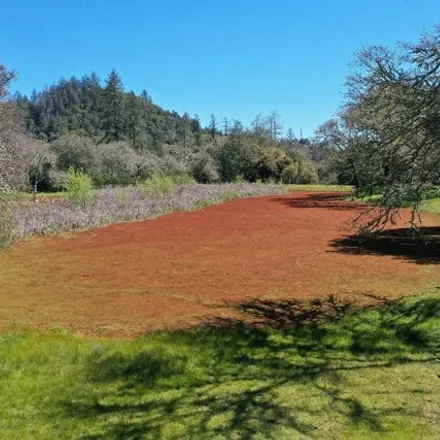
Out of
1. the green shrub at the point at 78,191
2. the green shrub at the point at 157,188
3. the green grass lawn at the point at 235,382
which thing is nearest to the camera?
the green grass lawn at the point at 235,382

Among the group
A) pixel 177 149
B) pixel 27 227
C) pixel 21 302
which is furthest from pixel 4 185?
pixel 177 149

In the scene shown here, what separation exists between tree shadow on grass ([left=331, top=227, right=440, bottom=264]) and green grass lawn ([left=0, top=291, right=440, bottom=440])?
16.4 ft

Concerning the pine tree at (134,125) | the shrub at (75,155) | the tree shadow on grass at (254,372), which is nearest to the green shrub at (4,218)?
the tree shadow on grass at (254,372)

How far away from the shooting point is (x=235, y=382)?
4488 millimetres

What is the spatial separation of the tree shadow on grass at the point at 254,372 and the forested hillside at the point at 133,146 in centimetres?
2340

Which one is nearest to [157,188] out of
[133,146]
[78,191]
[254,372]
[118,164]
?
[78,191]

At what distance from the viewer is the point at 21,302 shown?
7.84m

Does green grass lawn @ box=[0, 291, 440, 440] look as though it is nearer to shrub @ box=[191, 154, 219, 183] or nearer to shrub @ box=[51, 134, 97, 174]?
shrub @ box=[51, 134, 97, 174]

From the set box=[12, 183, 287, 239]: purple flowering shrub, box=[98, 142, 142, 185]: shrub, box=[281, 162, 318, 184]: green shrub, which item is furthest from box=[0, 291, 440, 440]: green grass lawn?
box=[281, 162, 318, 184]: green shrub

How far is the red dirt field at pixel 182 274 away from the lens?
7.15 m

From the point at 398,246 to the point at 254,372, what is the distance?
9140 millimetres

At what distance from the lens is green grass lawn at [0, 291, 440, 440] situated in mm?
3680

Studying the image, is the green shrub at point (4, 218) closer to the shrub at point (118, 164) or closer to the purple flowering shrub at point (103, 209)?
the purple flowering shrub at point (103, 209)

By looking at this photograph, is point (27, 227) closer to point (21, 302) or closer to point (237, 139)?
point (21, 302)
